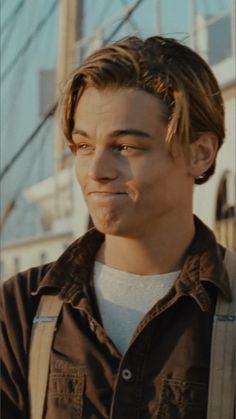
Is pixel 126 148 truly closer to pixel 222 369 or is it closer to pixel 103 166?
pixel 103 166

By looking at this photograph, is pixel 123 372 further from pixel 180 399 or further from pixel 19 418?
pixel 19 418

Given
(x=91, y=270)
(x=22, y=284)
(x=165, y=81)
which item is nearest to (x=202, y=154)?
(x=165, y=81)

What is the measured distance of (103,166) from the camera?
168cm

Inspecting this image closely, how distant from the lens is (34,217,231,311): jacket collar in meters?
1.71

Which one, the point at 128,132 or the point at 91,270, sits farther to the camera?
the point at 91,270

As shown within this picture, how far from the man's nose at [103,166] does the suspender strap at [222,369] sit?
29 centimetres

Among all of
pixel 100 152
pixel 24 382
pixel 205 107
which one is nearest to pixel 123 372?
pixel 24 382

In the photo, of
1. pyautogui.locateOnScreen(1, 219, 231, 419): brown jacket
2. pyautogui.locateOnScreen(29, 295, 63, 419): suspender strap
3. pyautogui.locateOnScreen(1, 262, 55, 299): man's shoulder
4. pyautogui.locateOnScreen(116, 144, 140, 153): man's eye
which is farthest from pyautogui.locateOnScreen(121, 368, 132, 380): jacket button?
pyautogui.locateOnScreen(116, 144, 140, 153): man's eye

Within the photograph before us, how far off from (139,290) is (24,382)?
0.25 m

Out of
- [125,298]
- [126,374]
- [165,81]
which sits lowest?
[126,374]

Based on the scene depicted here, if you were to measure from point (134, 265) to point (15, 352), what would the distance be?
250mm

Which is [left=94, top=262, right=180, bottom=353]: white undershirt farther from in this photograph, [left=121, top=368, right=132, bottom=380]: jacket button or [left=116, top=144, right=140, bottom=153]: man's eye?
[left=116, top=144, right=140, bottom=153]: man's eye

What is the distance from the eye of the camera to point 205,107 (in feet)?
5.80

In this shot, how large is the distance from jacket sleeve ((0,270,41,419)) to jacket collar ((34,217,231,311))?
5 centimetres
